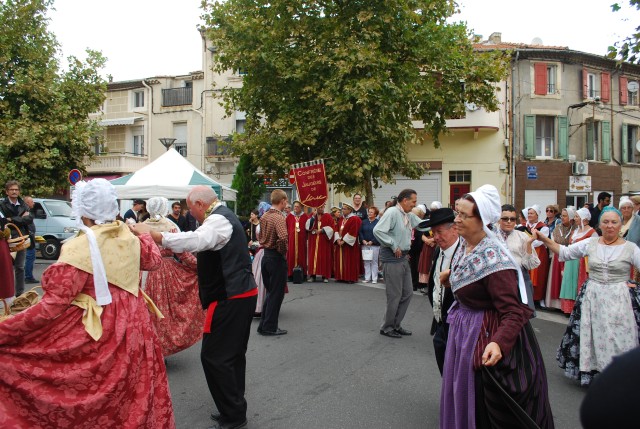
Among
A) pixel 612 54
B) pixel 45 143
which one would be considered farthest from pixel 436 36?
pixel 45 143

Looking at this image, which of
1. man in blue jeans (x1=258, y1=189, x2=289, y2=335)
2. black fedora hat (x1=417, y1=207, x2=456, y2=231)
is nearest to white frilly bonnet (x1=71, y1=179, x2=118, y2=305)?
black fedora hat (x1=417, y1=207, x2=456, y2=231)

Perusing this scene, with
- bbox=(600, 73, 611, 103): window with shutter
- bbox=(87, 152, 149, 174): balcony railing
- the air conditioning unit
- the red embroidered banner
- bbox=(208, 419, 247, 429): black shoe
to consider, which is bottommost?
bbox=(208, 419, 247, 429): black shoe

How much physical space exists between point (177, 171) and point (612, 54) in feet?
34.5

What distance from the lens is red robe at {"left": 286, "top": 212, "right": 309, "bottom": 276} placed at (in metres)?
13.5

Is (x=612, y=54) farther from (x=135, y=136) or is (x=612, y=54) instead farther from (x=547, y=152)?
(x=135, y=136)

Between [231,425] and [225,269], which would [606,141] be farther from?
[231,425]

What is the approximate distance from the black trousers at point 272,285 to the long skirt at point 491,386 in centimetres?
413

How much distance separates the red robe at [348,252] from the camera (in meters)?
13.2

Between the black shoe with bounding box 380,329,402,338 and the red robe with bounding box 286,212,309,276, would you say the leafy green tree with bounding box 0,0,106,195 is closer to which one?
the red robe with bounding box 286,212,309,276

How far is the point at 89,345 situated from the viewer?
3.09 meters

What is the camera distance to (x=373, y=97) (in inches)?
639

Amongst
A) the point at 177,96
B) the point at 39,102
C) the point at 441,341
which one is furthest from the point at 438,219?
the point at 177,96

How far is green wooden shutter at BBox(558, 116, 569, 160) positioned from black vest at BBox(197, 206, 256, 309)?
83.5ft

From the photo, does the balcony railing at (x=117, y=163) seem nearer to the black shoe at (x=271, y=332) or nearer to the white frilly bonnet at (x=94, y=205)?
the black shoe at (x=271, y=332)
